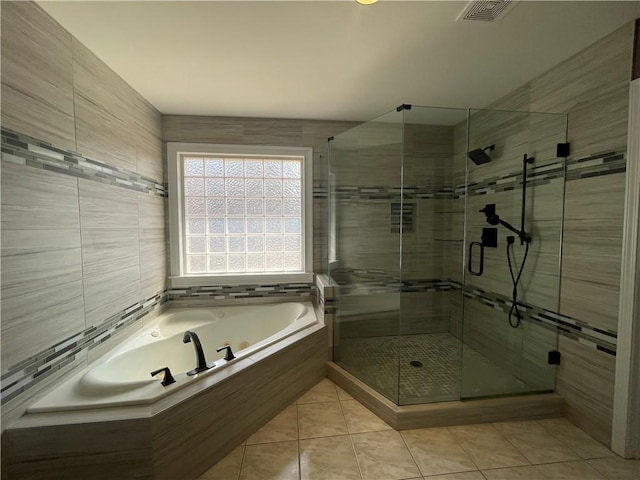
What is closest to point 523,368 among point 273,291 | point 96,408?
point 273,291

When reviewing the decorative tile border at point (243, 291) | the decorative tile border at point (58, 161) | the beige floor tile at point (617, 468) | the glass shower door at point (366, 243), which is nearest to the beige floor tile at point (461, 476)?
the beige floor tile at point (617, 468)

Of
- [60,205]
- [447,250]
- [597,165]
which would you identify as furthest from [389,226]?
[60,205]

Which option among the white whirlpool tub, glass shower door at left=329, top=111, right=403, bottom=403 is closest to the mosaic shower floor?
glass shower door at left=329, top=111, right=403, bottom=403

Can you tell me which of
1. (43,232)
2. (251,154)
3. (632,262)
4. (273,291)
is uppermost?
(251,154)

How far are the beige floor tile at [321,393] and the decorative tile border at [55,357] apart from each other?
1.33 m

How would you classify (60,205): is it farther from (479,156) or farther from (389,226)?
(479,156)

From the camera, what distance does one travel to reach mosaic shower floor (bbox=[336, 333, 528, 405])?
179 cm

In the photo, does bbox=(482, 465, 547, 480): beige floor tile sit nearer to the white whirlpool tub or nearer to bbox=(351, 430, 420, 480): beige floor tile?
bbox=(351, 430, 420, 480): beige floor tile

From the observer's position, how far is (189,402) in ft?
4.17

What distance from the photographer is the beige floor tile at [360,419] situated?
5.32ft

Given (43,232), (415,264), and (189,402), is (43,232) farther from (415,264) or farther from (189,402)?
(415,264)

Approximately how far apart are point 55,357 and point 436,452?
6.58 ft

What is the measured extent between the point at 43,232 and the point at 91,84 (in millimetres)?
932

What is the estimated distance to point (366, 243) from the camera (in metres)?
2.47
